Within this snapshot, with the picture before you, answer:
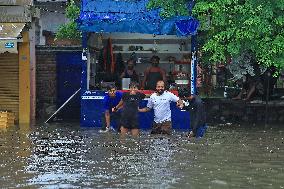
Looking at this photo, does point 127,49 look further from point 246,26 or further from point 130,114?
point 130,114

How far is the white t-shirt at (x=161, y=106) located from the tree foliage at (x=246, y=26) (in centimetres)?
317

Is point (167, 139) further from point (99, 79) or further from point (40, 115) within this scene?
point (40, 115)

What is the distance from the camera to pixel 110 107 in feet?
66.6

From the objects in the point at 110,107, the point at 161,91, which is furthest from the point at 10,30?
the point at 161,91

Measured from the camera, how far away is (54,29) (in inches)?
1325

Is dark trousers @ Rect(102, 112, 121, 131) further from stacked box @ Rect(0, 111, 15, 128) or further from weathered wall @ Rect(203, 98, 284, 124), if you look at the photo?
weathered wall @ Rect(203, 98, 284, 124)

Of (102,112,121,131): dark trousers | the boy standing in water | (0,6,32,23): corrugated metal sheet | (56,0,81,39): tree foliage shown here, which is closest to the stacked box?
(0,6,32,23): corrugated metal sheet

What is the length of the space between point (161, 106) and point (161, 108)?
5 centimetres

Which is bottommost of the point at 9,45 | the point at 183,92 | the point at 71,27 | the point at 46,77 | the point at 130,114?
the point at 130,114

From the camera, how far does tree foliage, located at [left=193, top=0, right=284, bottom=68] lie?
787 inches

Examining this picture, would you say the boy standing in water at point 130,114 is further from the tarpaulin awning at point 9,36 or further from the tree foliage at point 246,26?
the tarpaulin awning at point 9,36

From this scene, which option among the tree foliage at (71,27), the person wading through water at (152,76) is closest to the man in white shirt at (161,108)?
the person wading through water at (152,76)

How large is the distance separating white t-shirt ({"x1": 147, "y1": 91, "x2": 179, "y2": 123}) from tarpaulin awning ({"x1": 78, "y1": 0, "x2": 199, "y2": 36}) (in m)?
3.01

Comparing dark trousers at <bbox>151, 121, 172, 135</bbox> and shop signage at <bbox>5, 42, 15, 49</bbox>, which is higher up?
shop signage at <bbox>5, 42, 15, 49</bbox>
